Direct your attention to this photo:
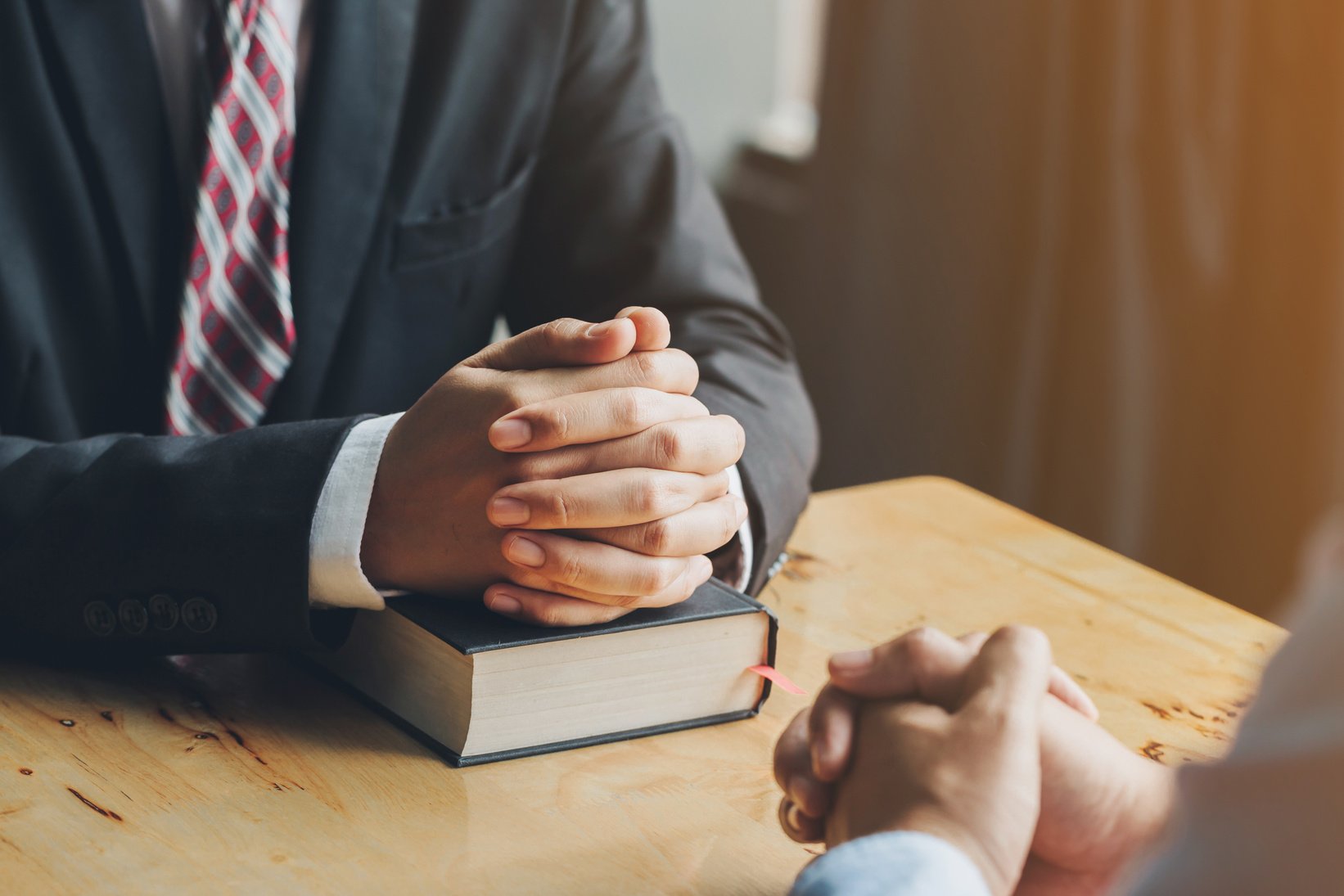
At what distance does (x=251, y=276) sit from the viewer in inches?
49.3

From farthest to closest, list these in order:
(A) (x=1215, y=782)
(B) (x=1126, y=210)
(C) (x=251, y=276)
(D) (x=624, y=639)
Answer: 1. (B) (x=1126, y=210)
2. (C) (x=251, y=276)
3. (D) (x=624, y=639)
4. (A) (x=1215, y=782)

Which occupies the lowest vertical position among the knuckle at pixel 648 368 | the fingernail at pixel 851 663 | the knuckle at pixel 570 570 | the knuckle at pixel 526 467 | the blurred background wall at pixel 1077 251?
the blurred background wall at pixel 1077 251

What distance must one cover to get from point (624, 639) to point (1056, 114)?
1.75 meters

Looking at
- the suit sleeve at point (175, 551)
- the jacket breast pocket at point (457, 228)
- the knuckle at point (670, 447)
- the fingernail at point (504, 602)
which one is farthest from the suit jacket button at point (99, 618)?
the jacket breast pocket at point (457, 228)

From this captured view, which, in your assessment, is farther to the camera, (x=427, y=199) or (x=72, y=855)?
(x=427, y=199)

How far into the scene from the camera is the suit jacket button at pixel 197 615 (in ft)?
2.73

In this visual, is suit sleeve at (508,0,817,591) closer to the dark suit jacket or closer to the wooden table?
the dark suit jacket

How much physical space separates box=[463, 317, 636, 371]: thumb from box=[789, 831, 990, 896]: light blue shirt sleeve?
39 centimetres

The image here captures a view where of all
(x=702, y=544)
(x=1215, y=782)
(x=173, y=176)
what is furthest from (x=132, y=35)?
(x=1215, y=782)

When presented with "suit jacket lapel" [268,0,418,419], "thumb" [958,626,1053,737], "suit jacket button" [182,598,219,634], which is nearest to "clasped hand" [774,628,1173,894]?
"thumb" [958,626,1053,737]

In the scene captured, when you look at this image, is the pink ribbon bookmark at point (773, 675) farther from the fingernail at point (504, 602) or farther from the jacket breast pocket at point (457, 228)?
the jacket breast pocket at point (457, 228)

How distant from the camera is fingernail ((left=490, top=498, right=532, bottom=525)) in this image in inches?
31.0

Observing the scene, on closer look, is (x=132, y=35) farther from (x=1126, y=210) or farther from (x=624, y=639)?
(x=1126, y=210)

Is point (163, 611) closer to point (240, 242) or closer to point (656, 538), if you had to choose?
point (656, 538)
